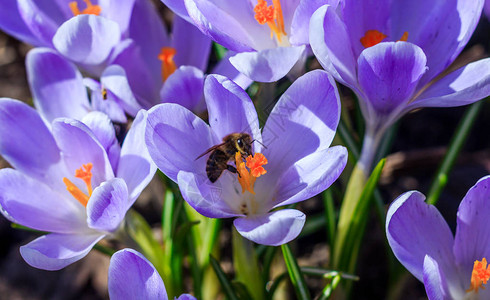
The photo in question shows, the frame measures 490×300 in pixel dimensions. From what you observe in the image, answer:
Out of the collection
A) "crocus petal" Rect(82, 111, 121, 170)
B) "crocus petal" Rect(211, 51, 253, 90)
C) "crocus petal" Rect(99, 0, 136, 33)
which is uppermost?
"crocus petal" Rect(99, 0, 136, 33)

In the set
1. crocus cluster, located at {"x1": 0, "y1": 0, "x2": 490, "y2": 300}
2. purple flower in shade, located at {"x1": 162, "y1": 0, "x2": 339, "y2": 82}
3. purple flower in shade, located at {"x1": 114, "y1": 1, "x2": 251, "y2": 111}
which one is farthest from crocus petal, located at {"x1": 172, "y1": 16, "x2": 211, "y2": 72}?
purple flower in shade, located at {"x1": 162, "y1": 0, "x2": 339, "y2": 82}

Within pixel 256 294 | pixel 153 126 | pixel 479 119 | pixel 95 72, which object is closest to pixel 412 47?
pixel 153 126

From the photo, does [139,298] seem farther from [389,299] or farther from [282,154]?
[389,299]

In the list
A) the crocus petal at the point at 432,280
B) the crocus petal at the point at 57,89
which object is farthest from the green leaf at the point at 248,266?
the crocus petal at the point at 57,89

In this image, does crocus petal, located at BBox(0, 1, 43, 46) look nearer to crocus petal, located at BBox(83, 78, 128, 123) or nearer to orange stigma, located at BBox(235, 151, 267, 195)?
crocus petal, located at BBox(83, 78, 128, 123)

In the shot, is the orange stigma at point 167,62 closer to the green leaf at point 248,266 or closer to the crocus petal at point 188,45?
the crocus petal at point 188,45

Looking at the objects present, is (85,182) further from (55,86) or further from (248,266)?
(248,266)
